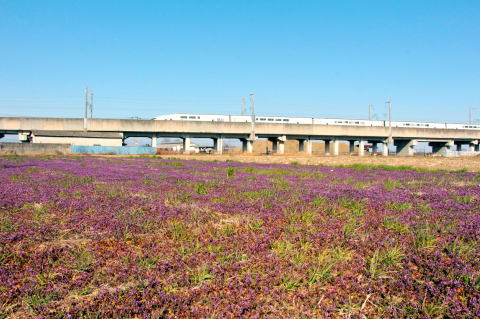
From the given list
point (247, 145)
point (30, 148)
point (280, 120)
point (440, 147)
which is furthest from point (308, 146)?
point (30, 148)

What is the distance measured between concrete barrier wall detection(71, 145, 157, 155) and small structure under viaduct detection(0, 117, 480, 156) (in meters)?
2.44

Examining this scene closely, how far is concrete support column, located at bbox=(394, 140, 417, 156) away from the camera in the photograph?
8425 cm

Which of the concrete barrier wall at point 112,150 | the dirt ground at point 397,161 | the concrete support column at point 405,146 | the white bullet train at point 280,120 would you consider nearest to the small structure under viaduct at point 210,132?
the concrete support column at point 405,146

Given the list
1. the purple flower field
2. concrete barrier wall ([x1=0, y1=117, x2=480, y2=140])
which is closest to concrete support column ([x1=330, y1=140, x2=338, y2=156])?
concrete barrier wall ([x1=0, y1=117, x2=480, y2=140])

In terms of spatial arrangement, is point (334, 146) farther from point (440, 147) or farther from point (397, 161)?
point (397, 161)

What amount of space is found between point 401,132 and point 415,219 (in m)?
83.4

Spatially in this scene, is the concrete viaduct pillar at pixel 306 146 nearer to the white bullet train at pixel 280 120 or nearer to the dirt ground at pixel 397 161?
the white bullet train at pixel 280 120

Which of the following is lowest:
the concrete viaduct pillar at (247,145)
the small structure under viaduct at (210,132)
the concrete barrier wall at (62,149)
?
the concrete barrier wall at (62,149)

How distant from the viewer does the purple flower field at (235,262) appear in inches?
128

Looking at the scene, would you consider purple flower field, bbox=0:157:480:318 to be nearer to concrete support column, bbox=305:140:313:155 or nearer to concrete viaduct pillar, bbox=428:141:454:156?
concrete support column, bbox=305:140:313:155

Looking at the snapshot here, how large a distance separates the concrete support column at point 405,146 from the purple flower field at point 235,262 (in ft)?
283

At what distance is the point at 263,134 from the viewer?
A: 71.9m

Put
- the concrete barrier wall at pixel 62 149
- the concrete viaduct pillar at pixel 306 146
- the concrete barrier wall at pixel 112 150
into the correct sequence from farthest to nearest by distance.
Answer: the concrete viaduct pillar at pixel 306 146 < the concrete barrier wall at pixel 112 150 < the concrete barrier wall at pixel 62 149

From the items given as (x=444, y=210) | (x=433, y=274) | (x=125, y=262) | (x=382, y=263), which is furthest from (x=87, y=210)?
(x=444, y=210)
